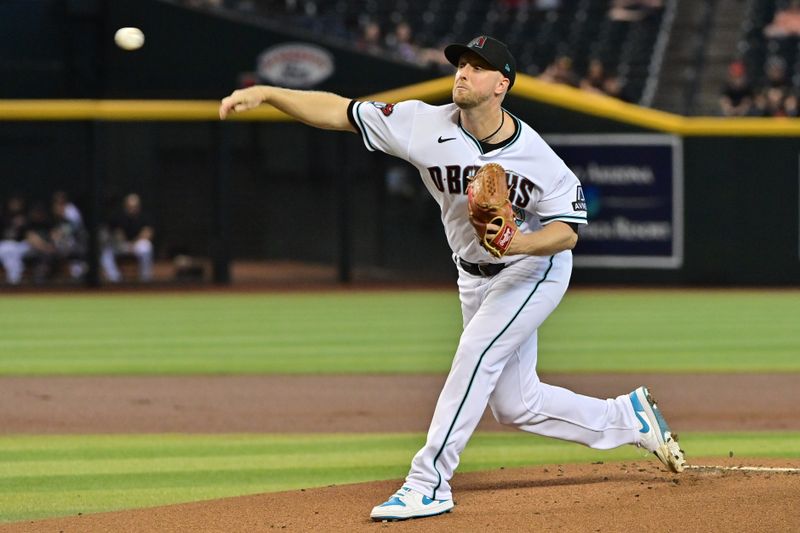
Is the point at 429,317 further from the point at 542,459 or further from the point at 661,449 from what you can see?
the point at 661,449

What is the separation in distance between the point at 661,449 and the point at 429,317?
8.82 meters

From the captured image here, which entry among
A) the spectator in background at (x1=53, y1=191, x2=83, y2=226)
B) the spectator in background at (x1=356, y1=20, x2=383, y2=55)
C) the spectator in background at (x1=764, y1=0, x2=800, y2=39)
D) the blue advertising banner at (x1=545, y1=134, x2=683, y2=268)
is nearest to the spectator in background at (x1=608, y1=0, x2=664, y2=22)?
the spectator in background at (x1=764, y1=0, x2=800, y2=39)

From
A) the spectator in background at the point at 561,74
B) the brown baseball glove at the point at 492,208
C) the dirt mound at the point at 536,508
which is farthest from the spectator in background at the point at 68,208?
the brown baseball glove at the point at 492,208

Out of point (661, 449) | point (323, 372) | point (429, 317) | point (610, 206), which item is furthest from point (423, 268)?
point (661, 449)

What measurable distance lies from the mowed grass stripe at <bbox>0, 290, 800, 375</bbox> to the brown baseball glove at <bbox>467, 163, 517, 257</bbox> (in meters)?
5.18

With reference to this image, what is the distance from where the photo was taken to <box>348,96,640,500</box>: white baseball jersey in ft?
15.7

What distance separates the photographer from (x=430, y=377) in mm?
9352

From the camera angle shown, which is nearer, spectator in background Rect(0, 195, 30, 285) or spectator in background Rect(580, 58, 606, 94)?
spectator in background Rect(0, 195, 30, 285)

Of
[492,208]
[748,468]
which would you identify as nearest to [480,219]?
[492,208]

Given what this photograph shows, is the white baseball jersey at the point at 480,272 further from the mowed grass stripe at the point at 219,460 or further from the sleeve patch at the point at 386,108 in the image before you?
the mowed grass stripe at the point at 219,460

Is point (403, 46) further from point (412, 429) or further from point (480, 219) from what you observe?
point (480, 219)

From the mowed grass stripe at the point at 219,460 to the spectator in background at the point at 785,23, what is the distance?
14.6 meters

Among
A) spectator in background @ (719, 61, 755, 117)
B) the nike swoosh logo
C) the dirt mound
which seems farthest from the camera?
spectator in background @ (719, 61, 755, 117)

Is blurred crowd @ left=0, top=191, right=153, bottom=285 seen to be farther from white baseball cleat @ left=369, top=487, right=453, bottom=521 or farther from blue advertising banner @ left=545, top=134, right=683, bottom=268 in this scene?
white baseball cleat @ left=369, top=487, right=453, bottom=521
